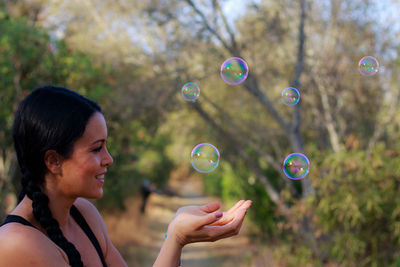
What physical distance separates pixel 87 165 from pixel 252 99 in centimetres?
1033

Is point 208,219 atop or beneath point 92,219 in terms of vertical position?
atop

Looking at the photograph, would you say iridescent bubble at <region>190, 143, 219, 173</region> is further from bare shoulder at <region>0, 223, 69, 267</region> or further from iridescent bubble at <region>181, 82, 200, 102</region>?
bare shoulder at <region>0, 223, 69, 267</region>

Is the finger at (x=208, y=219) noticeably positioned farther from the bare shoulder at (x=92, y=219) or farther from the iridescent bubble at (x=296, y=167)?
the iridescent bubble at (x=296, y=167)

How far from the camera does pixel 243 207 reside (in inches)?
58.4

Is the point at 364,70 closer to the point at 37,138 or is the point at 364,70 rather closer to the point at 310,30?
the point at 37,138

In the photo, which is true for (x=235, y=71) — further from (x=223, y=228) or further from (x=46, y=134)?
(x=46, y=134)

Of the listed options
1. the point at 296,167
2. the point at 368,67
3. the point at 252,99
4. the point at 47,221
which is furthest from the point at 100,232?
the point at 252,99

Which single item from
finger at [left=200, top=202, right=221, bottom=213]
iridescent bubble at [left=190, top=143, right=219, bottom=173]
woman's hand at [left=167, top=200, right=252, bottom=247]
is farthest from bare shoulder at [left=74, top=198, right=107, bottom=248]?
iridescent bubble at [left=190, top=143, right=219, bottom=173]

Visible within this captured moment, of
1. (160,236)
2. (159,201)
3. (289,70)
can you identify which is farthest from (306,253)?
(159,201)

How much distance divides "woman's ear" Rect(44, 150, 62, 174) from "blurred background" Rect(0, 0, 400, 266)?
12.3 feet

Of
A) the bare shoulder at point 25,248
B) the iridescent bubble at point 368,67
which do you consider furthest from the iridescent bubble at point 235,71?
the bare shoulder at point 25,248

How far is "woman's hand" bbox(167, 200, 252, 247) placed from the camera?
4.63ft

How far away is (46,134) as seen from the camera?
136 cm

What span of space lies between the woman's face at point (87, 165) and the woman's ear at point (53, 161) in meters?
0.02
